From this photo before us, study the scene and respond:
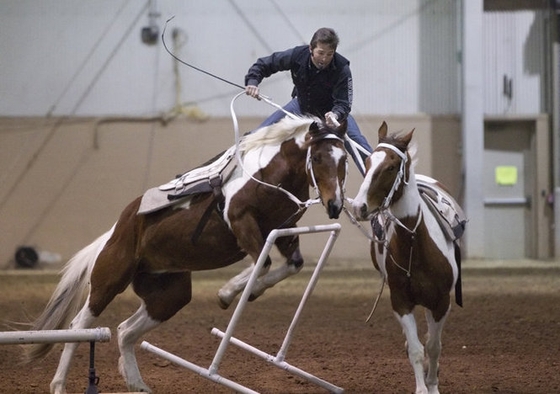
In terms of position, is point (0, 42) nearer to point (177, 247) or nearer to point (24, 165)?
point (24, 165)

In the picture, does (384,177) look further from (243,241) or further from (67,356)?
(67,356)

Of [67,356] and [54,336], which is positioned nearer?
[54,336]

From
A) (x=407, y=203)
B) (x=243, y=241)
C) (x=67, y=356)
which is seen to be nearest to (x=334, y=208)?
(x=407, y=203)

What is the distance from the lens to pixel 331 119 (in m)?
5.93

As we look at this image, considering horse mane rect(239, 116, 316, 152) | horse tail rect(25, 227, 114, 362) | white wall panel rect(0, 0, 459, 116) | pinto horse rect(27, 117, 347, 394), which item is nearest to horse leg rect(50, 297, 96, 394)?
pinto horse rect(27, 117, 347, 394)

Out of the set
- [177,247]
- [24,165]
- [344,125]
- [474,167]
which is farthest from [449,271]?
[24,165]

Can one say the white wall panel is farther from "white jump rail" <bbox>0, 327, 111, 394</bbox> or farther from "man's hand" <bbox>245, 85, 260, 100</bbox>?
"white jump rail" <bbox>0, 327, 111, 394</bbox>

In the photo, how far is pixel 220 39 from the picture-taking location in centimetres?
1458

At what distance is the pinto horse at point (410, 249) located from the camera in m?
5.50

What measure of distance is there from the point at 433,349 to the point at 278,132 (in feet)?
5.59

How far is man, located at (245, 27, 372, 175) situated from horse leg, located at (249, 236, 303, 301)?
0.67 meters

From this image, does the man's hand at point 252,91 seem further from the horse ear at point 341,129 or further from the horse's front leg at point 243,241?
the horse's front leg at point 243,241

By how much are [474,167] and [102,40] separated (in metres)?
6.09

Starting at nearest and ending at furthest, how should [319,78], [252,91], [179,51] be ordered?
[252,91] < [319,78] < [179,51]
